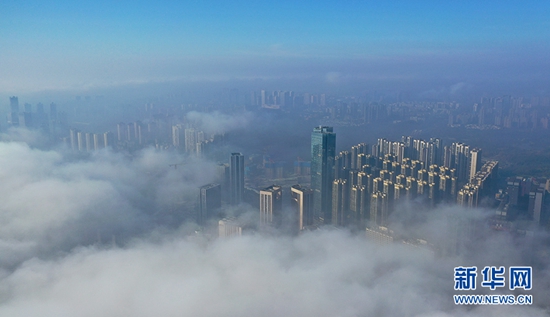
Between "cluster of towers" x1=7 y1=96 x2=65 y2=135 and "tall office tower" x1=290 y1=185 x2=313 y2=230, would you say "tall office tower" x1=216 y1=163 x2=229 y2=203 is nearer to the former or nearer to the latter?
"tall office tower" x1=290 y1=185 x2=313 y2=230

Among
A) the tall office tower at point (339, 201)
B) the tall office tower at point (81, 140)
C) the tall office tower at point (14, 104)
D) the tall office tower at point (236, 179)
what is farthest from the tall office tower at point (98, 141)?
the tall office tower at point (339, 201)

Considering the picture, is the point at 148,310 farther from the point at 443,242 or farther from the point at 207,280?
the point at 443,242

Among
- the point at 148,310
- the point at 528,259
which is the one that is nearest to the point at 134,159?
the point at 148,310

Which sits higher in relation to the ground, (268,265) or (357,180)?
(357,180)

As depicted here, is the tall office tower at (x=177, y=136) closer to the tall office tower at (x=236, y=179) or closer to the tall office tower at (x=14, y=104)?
the tall office tower at (x=236, y=179)

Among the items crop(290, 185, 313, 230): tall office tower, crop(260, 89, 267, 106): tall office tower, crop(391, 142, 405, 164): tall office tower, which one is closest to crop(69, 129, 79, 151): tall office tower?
crop(260, 89, 267, 106): tall office tower

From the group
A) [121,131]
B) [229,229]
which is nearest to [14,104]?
[121,131]
